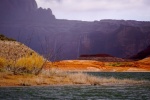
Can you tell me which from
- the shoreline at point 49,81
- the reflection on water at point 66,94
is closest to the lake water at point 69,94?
the reflection on water at point 66,94

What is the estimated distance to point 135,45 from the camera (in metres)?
193

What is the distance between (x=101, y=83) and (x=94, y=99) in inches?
646

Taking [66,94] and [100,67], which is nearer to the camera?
[66,94]

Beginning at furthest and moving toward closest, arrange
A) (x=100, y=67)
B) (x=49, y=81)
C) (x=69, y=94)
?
1. (x=100, y=67)
2. (x=49, y=81)
3. (x=69, y=94)

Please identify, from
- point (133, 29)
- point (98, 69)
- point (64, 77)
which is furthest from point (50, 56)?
point (133, 29)

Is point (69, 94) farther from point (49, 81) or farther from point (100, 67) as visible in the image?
point (100, 67)

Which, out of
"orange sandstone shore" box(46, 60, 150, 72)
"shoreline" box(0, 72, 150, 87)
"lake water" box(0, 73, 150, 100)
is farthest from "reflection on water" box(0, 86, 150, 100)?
"orange sandstone shore" box(46, 60, 150, 72)

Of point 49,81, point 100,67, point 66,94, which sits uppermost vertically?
point 100,67

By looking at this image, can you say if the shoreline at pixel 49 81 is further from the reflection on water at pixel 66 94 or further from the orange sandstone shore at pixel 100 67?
the orange sandstone shore at pixel 100 67

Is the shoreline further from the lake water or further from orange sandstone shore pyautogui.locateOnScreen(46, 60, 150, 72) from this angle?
orange sandstone shore pyautogui.locateOnScreen(46, 60, 150, 72)

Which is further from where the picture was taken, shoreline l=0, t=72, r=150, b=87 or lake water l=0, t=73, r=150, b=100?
shoreline l=0, t=72, r=150, b=87

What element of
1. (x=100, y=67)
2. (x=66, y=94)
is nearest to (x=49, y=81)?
(x=66, y=94)

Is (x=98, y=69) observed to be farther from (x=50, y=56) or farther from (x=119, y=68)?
(x=50, y=56)

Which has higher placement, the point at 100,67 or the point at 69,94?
the point at 100,67
